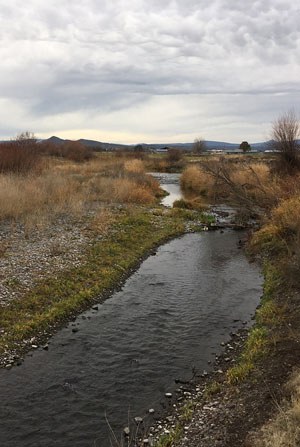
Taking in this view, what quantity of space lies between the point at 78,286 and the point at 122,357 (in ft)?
15.0

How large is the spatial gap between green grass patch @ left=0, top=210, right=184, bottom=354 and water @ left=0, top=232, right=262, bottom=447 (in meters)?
0.56

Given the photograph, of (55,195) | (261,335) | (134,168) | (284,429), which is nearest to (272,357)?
(261,335)

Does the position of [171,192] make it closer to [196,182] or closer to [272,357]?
[196,182]

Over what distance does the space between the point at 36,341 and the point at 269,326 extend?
6.12 meters

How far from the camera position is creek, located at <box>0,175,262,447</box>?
759 cm

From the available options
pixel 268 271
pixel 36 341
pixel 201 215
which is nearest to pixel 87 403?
pixel 36 341

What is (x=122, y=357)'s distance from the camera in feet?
32.9

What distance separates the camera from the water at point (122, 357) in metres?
7.58

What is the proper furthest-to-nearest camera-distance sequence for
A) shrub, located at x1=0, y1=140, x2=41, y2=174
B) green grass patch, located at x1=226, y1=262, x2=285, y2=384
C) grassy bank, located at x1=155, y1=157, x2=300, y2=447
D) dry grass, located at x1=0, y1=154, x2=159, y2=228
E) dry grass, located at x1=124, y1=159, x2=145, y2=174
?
Result: dry grass, located at x1=124, y1=159, x2=145, y2=174 → shrub, located at x1=0, y1=140, x2=41, y2=174 → dry grass, located at x1=0, y1=154, x2=159, y2=228 → green grass patch, located at x1=226, y1=262, x2=285, y2=384 → grassy bank, located at x1=155, y1=157, x2=300, y2=447

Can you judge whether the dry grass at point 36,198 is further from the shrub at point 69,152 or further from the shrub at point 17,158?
the shrub at point 69,152

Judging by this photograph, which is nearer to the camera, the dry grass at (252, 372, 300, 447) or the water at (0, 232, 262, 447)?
the dry grass at (252, 372, 300, 447)

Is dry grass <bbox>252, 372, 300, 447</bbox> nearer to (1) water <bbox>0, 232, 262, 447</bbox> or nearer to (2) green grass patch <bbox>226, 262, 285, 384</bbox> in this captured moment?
(2) green grass patch <bbox>226, 262, 285, 384</bbox>

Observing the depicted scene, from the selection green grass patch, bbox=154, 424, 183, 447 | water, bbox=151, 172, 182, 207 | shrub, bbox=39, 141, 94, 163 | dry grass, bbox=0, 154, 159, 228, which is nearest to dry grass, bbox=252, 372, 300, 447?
green grass patch, bbox=154, 424, 183, 447

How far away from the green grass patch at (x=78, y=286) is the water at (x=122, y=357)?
1.84ft
